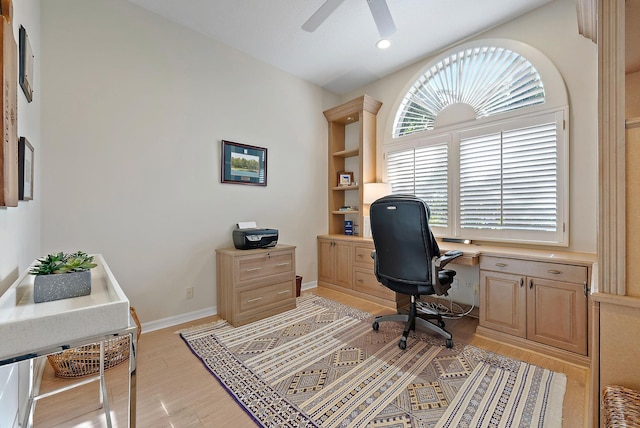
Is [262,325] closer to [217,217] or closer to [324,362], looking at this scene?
[324,362]

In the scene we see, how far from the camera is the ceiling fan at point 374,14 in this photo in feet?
6.34

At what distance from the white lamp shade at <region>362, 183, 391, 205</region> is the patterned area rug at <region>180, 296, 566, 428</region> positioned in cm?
169

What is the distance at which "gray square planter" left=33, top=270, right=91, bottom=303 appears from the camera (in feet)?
3.05

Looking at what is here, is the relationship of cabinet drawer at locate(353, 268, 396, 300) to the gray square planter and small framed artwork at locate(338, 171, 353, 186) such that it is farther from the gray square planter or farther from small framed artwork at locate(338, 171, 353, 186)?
the gray square planter

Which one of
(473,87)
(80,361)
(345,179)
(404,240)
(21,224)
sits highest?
(473,87)

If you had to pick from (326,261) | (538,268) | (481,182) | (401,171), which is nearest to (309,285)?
(326,261)

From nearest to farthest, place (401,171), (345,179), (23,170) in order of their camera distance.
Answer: (23,170), (401,171), (345,179)

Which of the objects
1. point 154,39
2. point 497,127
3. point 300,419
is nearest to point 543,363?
point 300,419

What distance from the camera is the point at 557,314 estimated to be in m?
2.10

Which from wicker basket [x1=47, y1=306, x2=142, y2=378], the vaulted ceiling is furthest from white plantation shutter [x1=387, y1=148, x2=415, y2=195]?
wicker basket [x1=47, y1=306, x2=142, y2=378]

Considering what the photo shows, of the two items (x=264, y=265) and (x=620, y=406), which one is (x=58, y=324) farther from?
(x=264, y=265)

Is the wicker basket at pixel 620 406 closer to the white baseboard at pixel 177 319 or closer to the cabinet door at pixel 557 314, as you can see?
the cabinet door at pixel 557 314

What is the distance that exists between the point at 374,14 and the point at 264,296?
2715 millimetres

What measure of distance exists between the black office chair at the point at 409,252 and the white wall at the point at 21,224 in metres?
2.20
